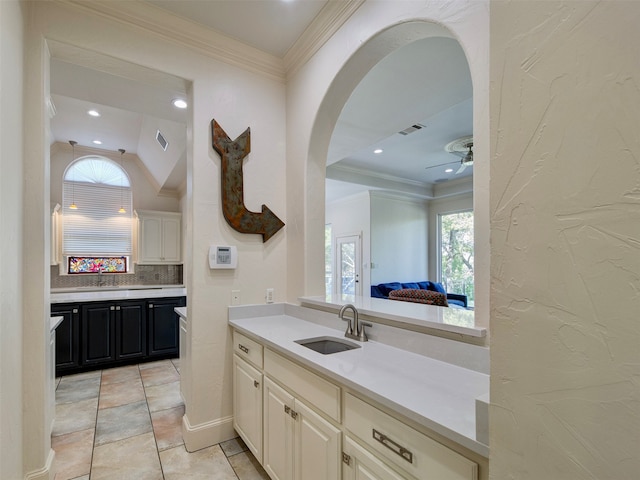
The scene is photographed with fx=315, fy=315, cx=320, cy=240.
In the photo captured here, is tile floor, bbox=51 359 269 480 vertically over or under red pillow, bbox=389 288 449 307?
Answer: under

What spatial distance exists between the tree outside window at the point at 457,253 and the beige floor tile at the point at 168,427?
573 cm

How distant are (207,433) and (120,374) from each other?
2.29m

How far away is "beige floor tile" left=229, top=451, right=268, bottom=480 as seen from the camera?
201 cm

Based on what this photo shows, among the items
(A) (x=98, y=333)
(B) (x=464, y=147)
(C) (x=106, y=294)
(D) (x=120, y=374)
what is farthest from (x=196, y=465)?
(B) (x=464, y=147)

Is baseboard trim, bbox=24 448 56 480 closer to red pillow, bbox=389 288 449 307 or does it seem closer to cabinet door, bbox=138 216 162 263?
red pillow, bbox=389 288 449 307

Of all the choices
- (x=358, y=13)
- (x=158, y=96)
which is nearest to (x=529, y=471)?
(x=358, y=13)

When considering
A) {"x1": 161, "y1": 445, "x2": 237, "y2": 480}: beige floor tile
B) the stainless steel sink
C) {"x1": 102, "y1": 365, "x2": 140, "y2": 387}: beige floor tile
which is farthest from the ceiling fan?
{"x1": 102, "y1": 365, "x2": 140, "y2": 387}: beige floor tile

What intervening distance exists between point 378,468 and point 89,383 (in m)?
3.90

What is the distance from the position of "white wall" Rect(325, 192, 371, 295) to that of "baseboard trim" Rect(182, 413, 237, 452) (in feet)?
14.7

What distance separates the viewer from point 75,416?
2842 mm

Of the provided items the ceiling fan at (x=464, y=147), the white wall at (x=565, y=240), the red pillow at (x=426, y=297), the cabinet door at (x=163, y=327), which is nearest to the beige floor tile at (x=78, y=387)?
the cabinet door at (x=163, y=327)

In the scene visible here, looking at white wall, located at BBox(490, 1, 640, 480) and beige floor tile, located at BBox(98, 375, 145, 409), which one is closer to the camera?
white wall, located at BBox(490, 1, 640, 480)

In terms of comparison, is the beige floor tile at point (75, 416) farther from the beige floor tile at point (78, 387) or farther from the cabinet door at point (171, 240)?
the cabinet door at point (171, 240)

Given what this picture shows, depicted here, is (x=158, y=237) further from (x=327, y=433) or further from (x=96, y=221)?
(x=327, y=433)
